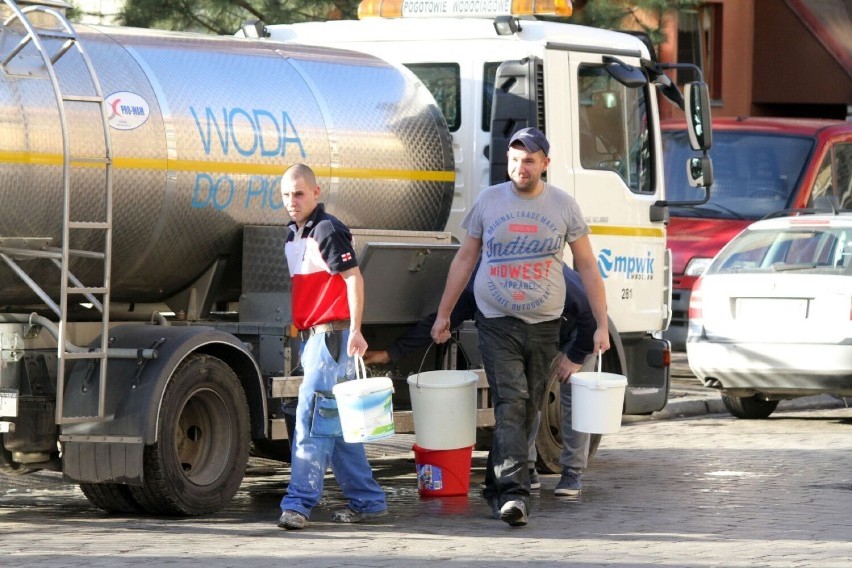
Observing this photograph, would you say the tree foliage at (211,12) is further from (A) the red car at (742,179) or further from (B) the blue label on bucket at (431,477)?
(B) the blue label on bucket at (431,477)

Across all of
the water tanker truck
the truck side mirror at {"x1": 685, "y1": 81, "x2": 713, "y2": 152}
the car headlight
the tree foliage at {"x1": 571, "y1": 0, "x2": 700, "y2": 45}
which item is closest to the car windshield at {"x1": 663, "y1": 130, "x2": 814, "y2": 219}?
the car headlight

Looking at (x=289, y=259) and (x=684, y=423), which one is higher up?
(x=289, y=259)

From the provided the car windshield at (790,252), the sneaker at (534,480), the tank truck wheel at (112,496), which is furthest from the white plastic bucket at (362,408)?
the car windshield at (790,252)

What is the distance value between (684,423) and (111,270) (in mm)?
7053

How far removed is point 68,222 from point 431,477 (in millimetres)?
2623

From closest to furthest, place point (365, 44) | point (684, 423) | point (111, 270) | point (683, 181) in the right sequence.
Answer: point (111, 270), point (365, 44), point (684, 423), point (683, 181)

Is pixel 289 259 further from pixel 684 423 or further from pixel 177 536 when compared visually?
pixel 684 423

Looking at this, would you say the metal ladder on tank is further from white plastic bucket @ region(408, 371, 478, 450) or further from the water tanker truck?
white plastic bucket @ region(408, 371, 478, 450)

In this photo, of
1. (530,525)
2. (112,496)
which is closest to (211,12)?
(112,496)

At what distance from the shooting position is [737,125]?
1919 centimetres

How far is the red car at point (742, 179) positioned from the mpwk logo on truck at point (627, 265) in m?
5.75

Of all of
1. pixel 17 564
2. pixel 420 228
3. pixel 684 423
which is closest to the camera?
pixel 17 564

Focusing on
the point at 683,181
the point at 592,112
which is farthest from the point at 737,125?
the point at 592,112

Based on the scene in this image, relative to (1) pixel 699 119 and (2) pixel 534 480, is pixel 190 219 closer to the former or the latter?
(2) pixel 534 480
